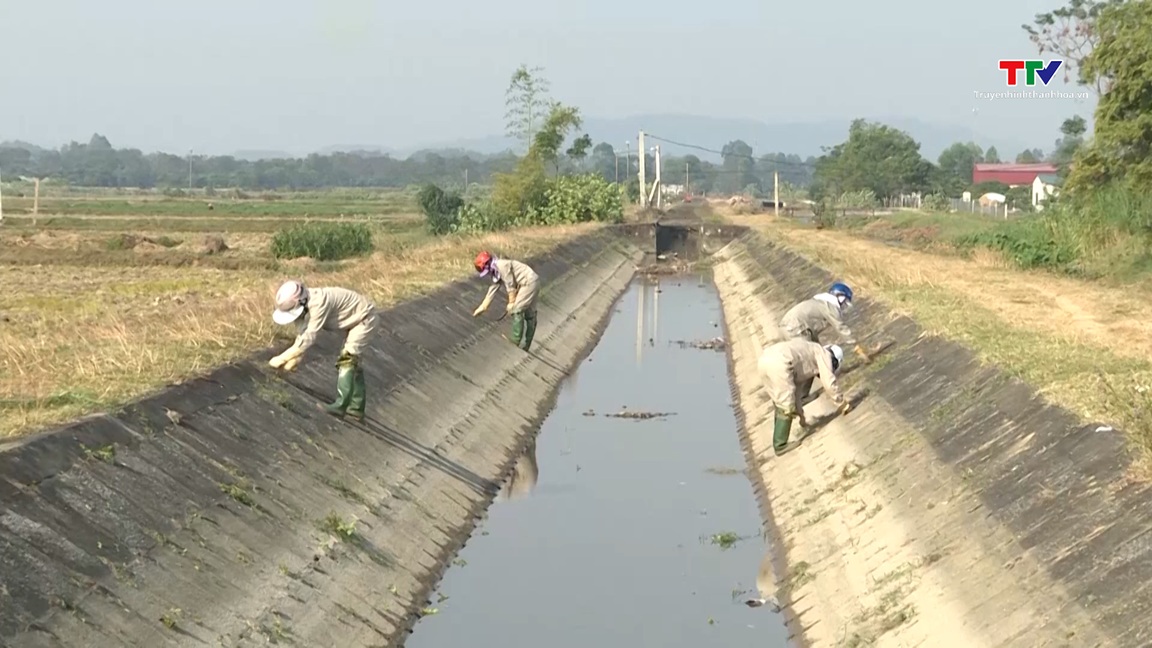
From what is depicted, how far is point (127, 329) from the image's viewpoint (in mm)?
20062

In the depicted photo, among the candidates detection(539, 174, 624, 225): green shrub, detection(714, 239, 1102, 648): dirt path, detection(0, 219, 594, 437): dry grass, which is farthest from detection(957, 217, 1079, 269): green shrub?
detection(539, 174, 624, 225): green shrub

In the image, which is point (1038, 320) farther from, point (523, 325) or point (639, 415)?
point (523, 325)

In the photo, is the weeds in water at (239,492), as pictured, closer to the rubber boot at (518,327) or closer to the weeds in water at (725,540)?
the weeds in water at (725,540)

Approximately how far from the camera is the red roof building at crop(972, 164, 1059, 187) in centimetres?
13412

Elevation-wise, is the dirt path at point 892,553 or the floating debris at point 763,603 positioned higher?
the dirt path at point 892,553

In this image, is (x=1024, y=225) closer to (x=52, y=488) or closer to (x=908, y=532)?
(x=908, y=532)

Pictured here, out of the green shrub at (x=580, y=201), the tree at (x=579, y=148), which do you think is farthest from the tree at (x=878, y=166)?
the green shrub at (x=580, y=201)

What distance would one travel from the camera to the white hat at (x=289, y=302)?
16.1 meters

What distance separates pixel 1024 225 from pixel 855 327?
1719 centimetres

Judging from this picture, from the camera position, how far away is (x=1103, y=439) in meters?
13.3

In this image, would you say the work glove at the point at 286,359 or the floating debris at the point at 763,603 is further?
the work glove at the point at 286,359

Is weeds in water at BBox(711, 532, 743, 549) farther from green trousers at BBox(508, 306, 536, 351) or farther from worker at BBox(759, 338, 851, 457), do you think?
green trousers at BBox(508, 306, 536, 351)

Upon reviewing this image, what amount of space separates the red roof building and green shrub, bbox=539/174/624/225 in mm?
67060

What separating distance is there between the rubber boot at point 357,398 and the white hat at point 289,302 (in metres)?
2.04
